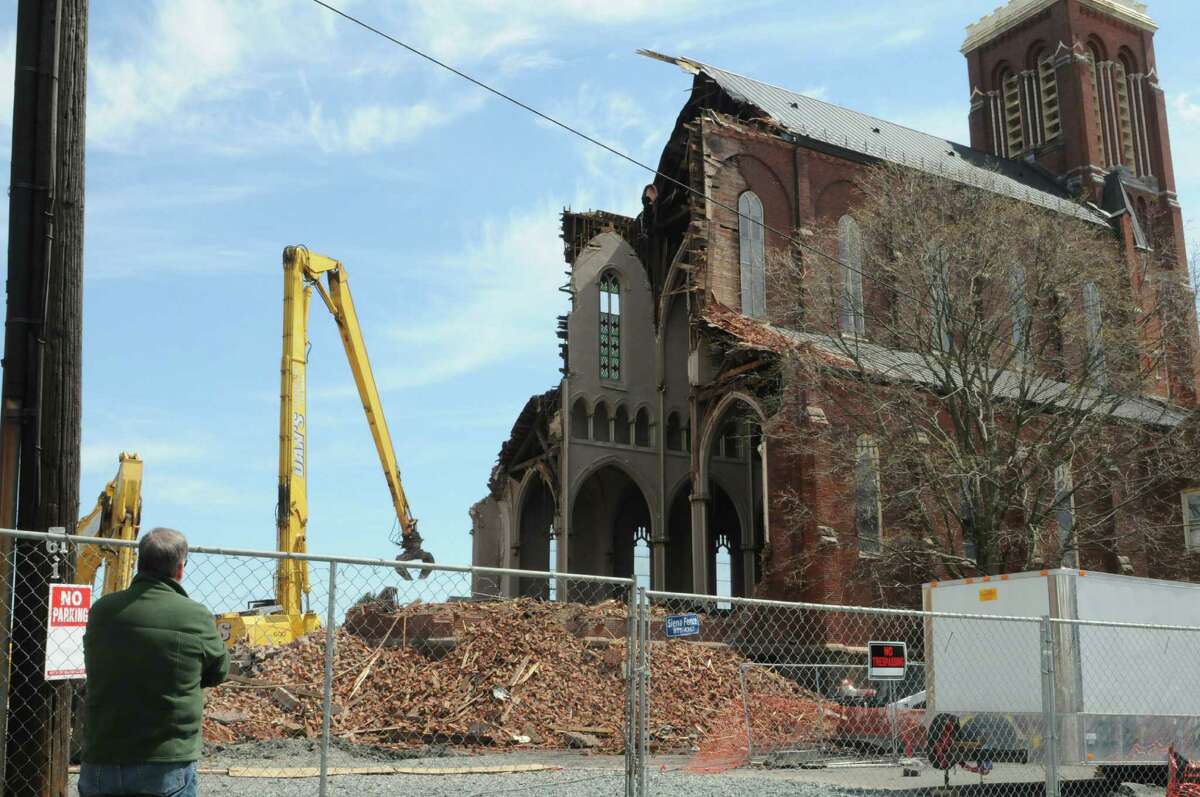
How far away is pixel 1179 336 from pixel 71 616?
2651 cm

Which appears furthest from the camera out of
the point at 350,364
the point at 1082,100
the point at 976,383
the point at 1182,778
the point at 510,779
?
the point at 1082,100

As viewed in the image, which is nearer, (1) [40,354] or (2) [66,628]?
(2) [66,628]

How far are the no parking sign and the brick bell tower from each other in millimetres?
48252

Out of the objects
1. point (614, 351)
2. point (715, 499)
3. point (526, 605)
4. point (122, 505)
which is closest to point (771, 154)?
point (614, 351)

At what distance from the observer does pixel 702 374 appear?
35.0m

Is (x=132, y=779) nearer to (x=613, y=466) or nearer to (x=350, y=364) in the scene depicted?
(x=350, y=364)

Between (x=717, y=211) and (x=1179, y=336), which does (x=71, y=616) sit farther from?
(x=717, y=211)

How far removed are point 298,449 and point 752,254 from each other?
62.5 feet

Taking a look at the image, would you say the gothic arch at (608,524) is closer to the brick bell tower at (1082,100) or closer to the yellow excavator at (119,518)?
the brick bell tower at (1082,100)

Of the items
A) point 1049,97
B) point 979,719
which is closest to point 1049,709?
point 979,719

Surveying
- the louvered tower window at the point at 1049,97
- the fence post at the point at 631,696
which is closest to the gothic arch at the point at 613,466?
the louvered tower window at the point at 1049,97

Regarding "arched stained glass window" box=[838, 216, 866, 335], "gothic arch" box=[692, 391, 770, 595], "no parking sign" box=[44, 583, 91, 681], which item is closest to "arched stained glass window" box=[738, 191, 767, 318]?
"arched stained glass window" box=[838, 216, 866, 335]

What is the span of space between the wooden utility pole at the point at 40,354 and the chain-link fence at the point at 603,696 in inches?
1.4

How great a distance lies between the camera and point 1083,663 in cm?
1272
